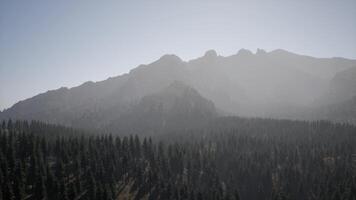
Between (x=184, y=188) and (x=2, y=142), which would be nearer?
(x=184, y=188)

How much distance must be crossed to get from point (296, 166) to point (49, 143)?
496 feet

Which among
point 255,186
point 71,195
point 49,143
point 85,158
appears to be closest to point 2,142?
point 49,143

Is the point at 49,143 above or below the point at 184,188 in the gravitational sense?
above

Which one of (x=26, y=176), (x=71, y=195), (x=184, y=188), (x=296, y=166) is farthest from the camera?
(x=296, y=166)

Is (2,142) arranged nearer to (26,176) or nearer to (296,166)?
(26,176)

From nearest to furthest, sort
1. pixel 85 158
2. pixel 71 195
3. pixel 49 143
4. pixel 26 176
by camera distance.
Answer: pixel 71 195 < pixel 26 176 < pixel 85 158 < pixel 49 143

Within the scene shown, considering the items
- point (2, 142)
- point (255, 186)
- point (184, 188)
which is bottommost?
point (255, 186)

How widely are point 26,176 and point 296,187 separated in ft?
461

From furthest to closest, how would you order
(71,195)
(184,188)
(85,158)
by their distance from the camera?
(85,158) → (184,188) → (71,195)

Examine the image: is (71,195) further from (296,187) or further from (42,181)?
(296,187)

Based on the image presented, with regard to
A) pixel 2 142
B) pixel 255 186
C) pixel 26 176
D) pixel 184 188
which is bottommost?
pixel 255 186

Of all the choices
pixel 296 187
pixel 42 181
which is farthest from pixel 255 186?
pixel 42 181

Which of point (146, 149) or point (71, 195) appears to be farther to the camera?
point (146, 149)

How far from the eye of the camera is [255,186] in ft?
578
